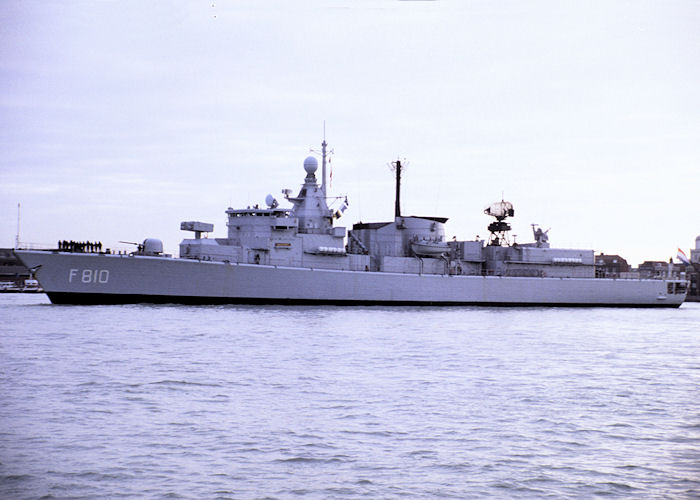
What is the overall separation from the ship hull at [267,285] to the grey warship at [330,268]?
0.05m

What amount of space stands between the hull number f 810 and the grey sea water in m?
10.7

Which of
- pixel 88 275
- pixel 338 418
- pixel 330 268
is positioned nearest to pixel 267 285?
pixel 330 268

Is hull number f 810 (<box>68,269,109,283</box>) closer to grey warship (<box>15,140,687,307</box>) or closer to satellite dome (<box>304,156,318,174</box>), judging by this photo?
grey warship (<box>15,140,687,307</box>)

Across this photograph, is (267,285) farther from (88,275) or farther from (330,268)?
(88,275)

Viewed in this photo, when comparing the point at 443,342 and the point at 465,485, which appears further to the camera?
the point at 443,342

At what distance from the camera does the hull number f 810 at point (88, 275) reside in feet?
103

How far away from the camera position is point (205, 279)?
33.4 meters

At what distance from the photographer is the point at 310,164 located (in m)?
39.9

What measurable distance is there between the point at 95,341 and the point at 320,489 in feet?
44.8

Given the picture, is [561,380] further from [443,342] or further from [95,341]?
[95,341]

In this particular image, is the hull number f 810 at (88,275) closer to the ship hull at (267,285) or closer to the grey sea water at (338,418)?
the ship hull at (267,285)

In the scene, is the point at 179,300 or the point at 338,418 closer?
the point at 338,418

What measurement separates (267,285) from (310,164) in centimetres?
846

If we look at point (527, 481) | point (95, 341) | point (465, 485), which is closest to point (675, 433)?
point (527, 481)
